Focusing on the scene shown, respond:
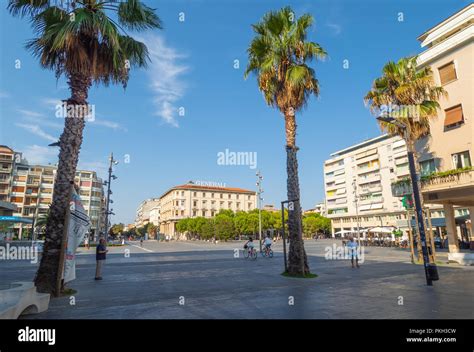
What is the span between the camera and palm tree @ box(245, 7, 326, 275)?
13.6m

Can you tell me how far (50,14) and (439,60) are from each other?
69.7 feet

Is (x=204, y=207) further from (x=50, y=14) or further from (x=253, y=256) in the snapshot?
(x=50, y=14)

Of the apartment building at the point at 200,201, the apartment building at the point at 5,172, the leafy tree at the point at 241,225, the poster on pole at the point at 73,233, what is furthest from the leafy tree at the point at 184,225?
the poster on pole at the point at 73,233

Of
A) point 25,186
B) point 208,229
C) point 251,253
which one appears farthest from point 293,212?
point 25,186

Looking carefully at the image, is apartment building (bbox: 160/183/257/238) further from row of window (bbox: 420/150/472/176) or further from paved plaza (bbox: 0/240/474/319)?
paved plaza (bbox: 0/240/474/319)

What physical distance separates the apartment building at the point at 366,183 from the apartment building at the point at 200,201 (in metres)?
40.2

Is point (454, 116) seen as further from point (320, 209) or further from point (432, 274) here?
point (320, 209)

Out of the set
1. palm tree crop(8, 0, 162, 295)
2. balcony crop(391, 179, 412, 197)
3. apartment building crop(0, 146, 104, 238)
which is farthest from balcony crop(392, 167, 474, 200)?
apartment building crop(0, 146, 104, 238)

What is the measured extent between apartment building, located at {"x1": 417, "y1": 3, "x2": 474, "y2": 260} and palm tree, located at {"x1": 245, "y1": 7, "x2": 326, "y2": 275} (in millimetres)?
9931

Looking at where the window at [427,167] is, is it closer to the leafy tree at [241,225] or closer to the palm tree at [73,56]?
the palm tree at [73,56]

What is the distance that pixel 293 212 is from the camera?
43.6 ft

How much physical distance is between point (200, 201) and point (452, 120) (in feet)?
331

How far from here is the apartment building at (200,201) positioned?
113 m
